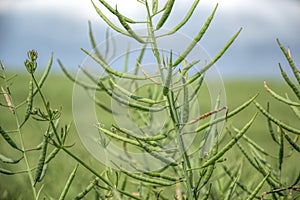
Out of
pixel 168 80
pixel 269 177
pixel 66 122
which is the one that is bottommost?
pixel 66 122

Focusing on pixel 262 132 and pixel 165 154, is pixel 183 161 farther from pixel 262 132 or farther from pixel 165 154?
pixel 262 132

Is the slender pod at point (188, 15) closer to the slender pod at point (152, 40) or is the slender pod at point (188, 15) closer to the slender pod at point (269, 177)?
the slender pod at point (152, 40)

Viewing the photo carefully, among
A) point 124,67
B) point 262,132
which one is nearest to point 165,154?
point 124,67

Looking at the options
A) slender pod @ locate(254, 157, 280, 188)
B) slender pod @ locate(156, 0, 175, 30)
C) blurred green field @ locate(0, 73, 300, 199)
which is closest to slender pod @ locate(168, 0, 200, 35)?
slender pod @ locate(156, 0, 175, 30)

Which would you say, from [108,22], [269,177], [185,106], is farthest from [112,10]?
[269,177]

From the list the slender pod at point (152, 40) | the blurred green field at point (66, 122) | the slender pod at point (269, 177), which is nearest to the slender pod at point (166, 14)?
the slender pod at point (152, 40)

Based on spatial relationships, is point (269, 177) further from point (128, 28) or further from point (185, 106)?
point (128, 28)

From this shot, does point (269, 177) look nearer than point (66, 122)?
Yes

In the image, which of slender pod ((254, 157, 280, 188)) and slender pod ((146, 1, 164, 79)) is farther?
Answer: slender pod ((254, 157, 280, 188))

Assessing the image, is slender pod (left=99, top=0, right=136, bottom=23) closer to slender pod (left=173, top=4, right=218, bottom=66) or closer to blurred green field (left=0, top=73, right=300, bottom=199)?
slender pod (left=173, top=4, right=218, bottom=66)

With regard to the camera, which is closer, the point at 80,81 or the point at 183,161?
the point at 183,161

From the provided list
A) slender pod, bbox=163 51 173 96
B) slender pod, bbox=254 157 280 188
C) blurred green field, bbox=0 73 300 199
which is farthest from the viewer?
blurred green field, bbox=0 73 300 199
